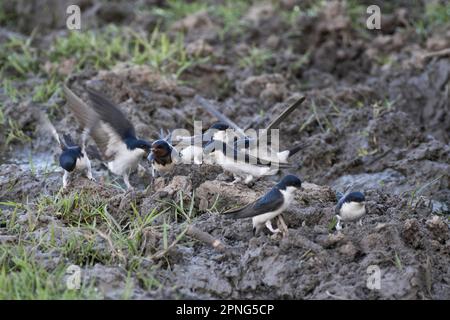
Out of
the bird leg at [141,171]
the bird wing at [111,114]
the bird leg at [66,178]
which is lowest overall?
the bird leg at [141,171]

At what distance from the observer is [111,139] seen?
23.9 feet

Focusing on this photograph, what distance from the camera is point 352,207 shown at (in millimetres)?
6000

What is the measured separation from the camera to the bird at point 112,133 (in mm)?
7105

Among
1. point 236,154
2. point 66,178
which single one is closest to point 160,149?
point 236,154

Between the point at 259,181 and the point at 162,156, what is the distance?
87 cm

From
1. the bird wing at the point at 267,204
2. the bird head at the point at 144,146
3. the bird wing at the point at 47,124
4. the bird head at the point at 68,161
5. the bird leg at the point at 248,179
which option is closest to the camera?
the bird wing at the point at 267,204

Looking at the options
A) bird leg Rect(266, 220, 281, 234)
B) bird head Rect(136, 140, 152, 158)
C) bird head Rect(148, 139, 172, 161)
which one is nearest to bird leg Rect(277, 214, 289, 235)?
bird leg Rect(266, 220, 281, 234)

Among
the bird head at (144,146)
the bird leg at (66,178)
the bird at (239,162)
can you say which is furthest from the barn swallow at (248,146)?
the bird leg at (66,178)

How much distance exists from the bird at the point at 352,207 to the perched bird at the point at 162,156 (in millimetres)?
1645

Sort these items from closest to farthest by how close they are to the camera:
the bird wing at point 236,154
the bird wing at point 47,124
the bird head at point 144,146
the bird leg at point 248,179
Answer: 1. the bird wing at point 236,154
2. the bird leg at point 248,179
3. the bird head at point 144,146
4. the bird wing at point 47,124

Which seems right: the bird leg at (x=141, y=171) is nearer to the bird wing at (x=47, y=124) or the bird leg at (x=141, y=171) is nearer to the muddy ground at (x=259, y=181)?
A: the muddy ground at (x=259, y=181)

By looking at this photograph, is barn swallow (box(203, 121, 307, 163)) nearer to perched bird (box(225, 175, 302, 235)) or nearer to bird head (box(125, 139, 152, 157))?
bird head (box(125, 139, 152, 157))
